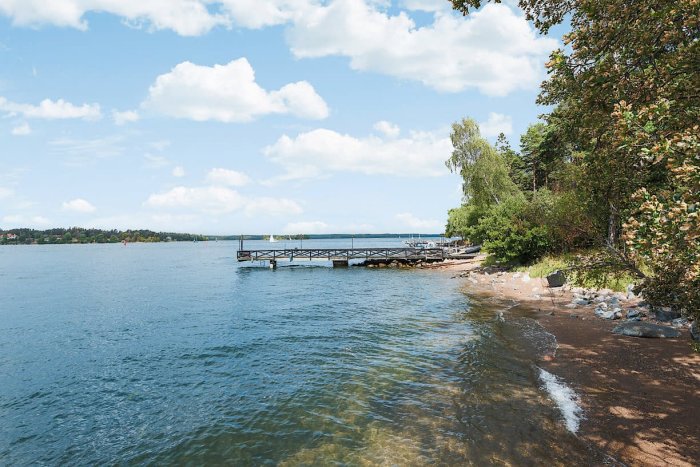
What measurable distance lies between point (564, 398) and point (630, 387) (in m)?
1.89

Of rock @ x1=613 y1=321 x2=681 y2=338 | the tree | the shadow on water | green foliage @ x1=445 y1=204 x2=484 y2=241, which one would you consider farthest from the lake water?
green foliage @ x1=445 y1=204 x2=484 y2=241

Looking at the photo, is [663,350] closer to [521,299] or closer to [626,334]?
[626,334]

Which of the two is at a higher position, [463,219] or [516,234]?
[463,219]

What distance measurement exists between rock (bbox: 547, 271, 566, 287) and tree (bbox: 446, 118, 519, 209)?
20118 mm

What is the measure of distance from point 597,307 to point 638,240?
15142 millimetres


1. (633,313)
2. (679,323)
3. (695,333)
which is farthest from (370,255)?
(695,333)

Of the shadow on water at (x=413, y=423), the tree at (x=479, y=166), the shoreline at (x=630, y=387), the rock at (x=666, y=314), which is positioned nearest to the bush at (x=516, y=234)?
the tree at (x=479, y=166)

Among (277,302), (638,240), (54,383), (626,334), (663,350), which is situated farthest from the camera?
(277,302)

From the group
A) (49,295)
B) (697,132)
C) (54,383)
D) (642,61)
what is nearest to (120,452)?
(54,383)

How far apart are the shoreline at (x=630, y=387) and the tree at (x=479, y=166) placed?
2927 cm

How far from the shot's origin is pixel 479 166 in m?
45.7

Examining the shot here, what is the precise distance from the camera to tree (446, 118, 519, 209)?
45938 mm

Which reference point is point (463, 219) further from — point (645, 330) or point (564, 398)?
point (564, 398)

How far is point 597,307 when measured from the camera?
19062 millimetres
